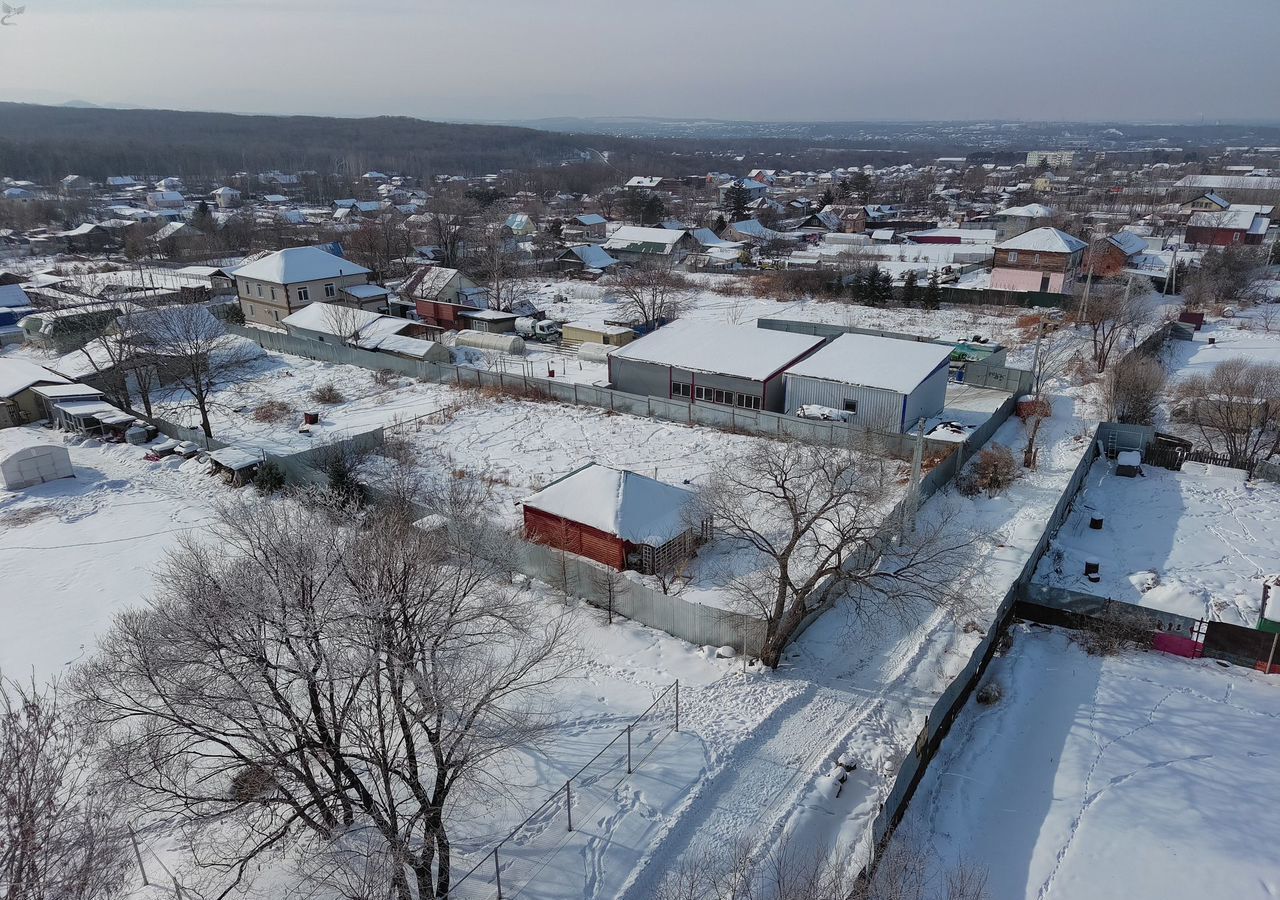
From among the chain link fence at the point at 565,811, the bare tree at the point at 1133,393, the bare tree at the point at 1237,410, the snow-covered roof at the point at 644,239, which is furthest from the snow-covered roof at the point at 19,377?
the snow-covered roof at the point at 644,239

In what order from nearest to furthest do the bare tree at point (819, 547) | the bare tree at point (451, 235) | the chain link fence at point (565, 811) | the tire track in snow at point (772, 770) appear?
the chain link fence at point (565, 811) → the tire track in snow at point (772, 770) → the bare tree at point (819, 547) → the bare tree at point (451, 235)

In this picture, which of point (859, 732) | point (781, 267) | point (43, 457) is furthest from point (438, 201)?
point (859, 732)

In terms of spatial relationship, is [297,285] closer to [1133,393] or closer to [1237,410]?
[1133,393]

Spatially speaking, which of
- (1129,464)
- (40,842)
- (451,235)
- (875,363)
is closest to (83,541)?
(40,842)

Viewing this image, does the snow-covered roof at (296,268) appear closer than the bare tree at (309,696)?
No

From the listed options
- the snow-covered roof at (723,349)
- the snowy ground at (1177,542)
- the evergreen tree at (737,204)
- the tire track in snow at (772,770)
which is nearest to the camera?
the tire track in snow at (772,770)

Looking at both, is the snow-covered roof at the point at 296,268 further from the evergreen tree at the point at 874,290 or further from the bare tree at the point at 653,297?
the evergreen tree at the point at 874,290

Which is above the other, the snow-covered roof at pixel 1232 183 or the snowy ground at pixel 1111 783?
the snow-covered roof at pixel 1232 183
